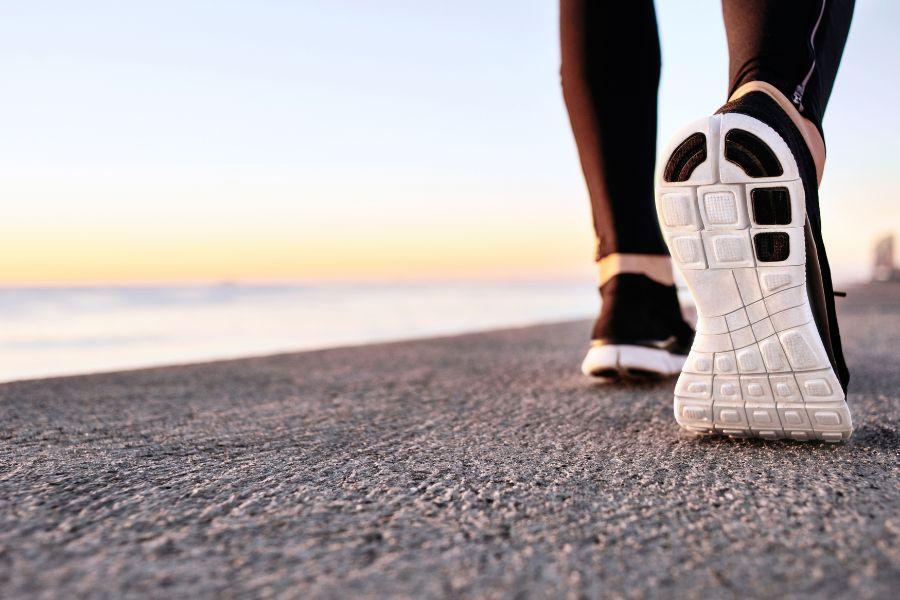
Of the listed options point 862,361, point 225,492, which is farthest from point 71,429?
point 862,361

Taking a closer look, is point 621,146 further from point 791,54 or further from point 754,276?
point 754,276

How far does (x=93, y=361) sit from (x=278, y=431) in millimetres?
1693

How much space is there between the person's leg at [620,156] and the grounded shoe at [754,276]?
16.2 inches

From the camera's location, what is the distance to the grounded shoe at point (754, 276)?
0.77 meters

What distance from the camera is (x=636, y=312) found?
124 cm

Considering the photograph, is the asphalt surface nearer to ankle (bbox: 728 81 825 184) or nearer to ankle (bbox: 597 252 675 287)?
ankle (bbox: 597 252 675 287)

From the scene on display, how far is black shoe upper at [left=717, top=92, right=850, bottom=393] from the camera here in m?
0.80

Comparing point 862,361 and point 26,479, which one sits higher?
point 26,479

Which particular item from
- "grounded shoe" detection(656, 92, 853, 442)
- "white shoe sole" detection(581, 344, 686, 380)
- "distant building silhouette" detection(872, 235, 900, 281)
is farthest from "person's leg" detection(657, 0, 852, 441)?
"distant building silhouette" detection(872, 235, 900, 281)

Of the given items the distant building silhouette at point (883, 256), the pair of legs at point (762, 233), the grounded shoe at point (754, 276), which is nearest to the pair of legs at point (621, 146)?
the pair of legs at point (762, 233)

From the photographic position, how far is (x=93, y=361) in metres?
2.34

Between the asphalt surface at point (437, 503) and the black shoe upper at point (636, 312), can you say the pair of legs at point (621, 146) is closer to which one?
the black shoe upper at point (636, 312)

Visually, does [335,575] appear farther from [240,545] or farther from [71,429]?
[71,429]

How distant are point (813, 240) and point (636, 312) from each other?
452mm
